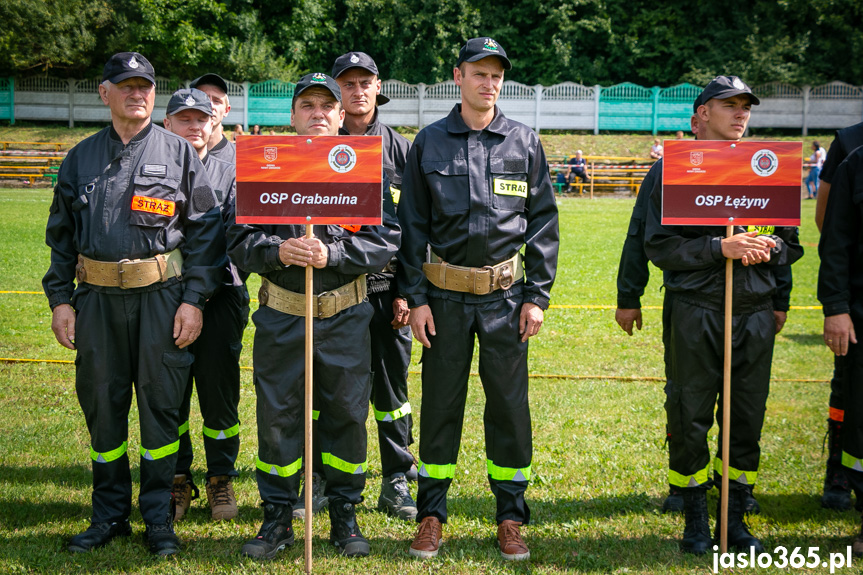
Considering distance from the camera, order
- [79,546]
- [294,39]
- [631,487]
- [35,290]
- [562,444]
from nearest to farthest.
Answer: [79,546], [631,487], [562,444], [35,290], [294,39]

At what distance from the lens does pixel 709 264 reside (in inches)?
172

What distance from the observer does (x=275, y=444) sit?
14.2 feet

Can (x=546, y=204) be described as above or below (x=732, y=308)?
above

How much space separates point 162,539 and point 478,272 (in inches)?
87.9

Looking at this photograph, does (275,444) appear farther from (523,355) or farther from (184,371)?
(523,355)

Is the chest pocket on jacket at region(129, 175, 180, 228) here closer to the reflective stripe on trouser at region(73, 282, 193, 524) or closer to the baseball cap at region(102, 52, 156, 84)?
the reflective stripe on trouser at region(73, 282, 193, 524)

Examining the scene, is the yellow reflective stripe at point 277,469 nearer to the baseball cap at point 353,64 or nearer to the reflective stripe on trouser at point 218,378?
the reflective stripe on trouser at point 218,378

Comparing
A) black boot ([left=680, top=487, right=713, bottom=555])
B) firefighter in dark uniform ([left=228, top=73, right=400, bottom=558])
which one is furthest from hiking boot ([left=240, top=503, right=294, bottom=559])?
black boot ([left=680, top=487, right=713, bottom=555])

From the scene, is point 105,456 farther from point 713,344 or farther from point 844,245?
point 844,245

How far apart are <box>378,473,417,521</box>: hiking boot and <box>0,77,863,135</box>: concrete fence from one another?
33.3 metres

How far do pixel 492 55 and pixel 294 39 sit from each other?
126 ft

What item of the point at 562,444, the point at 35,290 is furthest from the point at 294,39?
the point at 562,444

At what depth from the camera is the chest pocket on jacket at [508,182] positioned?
4414 mm

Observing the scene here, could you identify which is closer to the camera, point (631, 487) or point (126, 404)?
point (126, 404)
